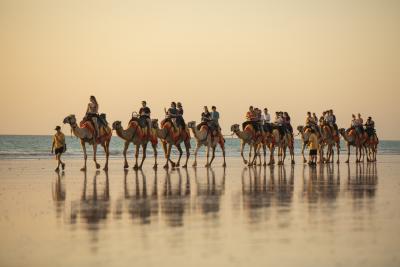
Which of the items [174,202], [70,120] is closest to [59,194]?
[174,202]

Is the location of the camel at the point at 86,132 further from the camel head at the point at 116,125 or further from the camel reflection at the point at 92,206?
the camel reflection at the point at 92,206

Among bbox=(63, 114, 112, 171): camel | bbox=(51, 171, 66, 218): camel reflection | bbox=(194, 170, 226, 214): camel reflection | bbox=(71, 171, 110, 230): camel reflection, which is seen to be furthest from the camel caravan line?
bbox=(71, 171, 110, 230): camel reflection

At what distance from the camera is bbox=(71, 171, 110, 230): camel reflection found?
14505 mm

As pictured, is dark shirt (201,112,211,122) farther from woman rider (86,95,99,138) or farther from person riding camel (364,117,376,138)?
person riding camel (364,117,376,138)

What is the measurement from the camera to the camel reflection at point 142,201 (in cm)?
1511

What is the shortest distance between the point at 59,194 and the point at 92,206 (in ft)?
11.5

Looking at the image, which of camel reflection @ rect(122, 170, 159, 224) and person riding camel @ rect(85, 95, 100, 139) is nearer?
camel reflection @ rect(122, 170, 159, 224)

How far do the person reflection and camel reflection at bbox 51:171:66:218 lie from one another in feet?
6.50

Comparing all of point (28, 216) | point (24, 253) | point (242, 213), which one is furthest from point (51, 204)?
point (24, 253)

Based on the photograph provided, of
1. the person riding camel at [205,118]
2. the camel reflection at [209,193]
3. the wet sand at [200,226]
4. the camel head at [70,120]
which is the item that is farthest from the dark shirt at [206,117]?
the wet sand at [200,226]

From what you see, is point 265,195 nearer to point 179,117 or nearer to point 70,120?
point 70,120

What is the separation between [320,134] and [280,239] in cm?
3257

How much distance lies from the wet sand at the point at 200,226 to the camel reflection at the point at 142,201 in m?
0.02

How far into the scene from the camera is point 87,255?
10.7 metres
